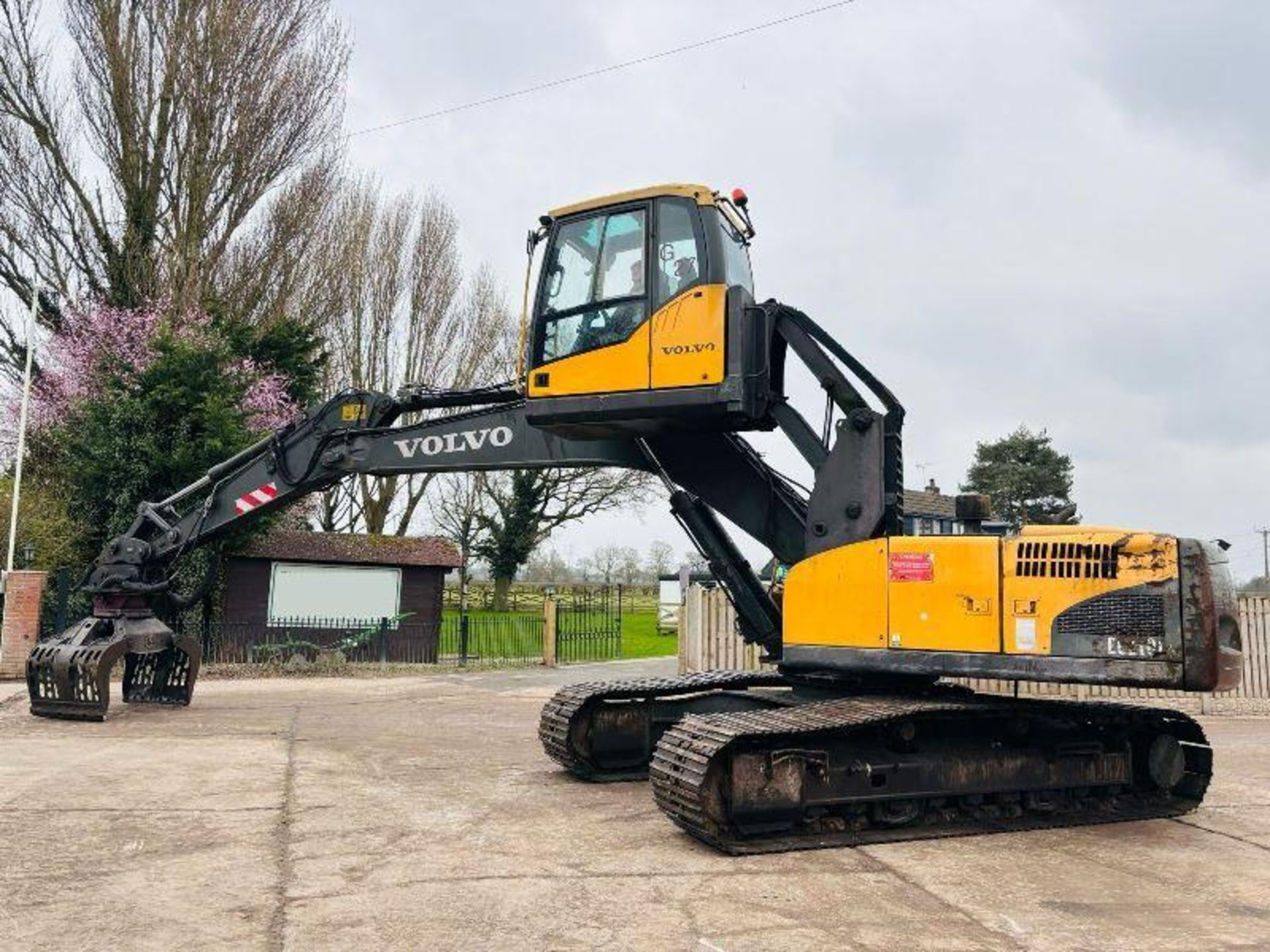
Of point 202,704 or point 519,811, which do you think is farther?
point 202,704

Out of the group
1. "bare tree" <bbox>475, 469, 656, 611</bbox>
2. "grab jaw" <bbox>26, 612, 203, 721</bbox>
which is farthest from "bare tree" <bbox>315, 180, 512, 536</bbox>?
"grab jaw" <bbox>26, 612, 203, 721</bbox>

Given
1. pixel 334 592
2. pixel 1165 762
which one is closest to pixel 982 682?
pixel 1165 762

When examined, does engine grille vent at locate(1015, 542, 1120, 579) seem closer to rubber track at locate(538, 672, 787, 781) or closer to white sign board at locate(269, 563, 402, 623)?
rubber track at locate(538, 672, 787, 781)

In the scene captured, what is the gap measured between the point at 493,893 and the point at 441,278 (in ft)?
99.6

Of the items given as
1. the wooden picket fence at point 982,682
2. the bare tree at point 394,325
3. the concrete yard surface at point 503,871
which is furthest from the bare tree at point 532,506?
the concrete yard surface at point 503,871

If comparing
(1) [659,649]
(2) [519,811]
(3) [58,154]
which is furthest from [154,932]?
(1) [659,649]

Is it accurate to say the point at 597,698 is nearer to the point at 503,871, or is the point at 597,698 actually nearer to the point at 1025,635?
the point at 503,871

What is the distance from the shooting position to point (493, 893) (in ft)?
15.0

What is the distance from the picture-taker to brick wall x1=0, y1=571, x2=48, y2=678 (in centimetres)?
1533

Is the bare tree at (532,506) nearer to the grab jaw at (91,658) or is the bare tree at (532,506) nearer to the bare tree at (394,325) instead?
the bare tree at (394,325)

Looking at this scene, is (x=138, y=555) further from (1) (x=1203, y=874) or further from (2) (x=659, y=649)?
(2) (x=659, y=649)

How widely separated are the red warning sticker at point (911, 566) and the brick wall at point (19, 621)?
14.1 m

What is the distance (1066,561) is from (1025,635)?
1.54ft

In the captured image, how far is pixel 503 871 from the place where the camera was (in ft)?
16.2
